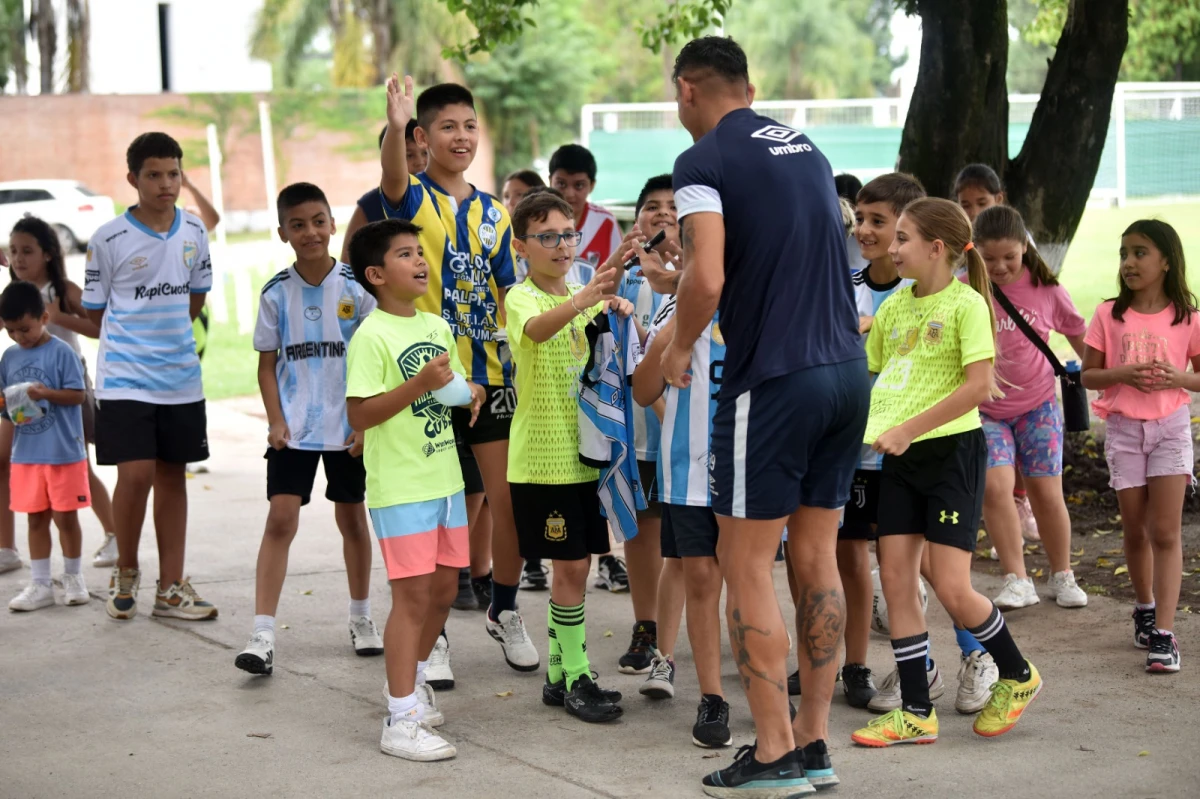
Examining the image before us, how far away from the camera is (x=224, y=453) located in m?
10.7

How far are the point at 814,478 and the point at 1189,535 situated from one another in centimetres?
403

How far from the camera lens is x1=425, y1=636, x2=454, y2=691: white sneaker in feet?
17.1

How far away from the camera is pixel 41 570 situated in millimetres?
6484

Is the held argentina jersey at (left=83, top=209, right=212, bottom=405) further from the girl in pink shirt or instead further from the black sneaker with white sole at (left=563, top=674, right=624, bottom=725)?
the girl in pink shirt

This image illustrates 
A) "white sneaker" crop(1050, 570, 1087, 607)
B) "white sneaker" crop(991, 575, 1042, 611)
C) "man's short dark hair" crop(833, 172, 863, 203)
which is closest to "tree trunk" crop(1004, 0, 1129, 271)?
"man's short dark hair" crop(833, 172, 863, 203)

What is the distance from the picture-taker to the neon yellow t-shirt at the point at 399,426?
4.54 meters

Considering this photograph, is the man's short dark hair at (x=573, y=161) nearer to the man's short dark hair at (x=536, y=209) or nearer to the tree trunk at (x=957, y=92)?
the tree trunk at (x=957, y=92)

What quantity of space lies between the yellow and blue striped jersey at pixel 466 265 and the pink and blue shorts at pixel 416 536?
3.39ft

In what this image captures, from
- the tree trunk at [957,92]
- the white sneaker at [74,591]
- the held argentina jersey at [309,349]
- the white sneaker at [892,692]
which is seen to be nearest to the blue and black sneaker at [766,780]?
the white sneaker at [892,692]

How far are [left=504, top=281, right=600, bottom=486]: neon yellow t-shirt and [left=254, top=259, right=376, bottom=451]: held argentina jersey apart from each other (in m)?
0.91

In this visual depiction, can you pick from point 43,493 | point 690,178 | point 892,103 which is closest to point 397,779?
point 690,178

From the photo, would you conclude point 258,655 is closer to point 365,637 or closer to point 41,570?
point 365,637

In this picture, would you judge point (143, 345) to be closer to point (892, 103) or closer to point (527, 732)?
point (527, 732)

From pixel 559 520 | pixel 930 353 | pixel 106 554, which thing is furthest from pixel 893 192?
pixel 106 554
